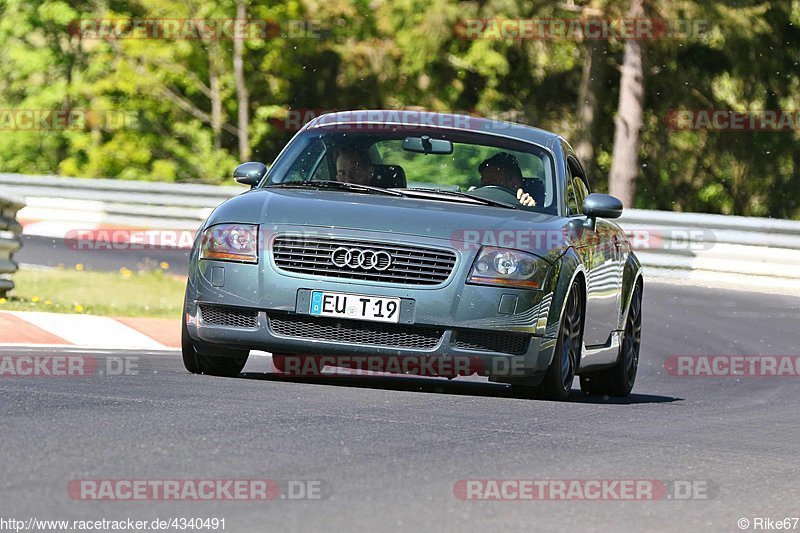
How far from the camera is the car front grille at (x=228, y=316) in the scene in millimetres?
8719

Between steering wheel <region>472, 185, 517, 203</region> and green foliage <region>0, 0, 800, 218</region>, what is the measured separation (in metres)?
22.3

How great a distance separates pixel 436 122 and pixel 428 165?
54 cm

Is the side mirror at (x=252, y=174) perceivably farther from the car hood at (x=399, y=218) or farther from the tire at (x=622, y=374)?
the tire at (x=622, y=374)

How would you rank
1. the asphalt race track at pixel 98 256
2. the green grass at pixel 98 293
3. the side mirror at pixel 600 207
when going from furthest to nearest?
1. the asphalt race track at pixel 98 256
2. the green grass at pixel 98 293
3. the side mirror at pixel 600 207

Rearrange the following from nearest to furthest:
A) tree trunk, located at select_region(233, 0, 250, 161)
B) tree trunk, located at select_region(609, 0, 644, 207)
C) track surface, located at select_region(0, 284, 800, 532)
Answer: track surface, located at select_region(0, 284, 800, 532)
tree trunk, located at select_region(609, 0, 644, 207)
tree trunk, located at select_region(233, 0, 250, 161)

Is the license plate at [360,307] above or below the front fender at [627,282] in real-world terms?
above

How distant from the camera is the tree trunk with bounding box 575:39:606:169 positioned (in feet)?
108

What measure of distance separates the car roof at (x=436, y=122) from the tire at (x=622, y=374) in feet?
4.83

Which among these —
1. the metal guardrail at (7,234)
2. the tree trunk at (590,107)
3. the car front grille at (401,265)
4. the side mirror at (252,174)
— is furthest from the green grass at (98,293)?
the tree trunk at (590,107)

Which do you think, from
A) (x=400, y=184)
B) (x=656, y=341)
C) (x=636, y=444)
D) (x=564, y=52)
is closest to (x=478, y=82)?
(x=564, y=52)

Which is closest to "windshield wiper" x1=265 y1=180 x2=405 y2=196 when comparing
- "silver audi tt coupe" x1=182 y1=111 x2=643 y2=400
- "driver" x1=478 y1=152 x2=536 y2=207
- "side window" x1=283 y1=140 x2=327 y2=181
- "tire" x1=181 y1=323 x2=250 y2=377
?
"silver audi tt coupe" x1=182 y1=111 x2=643 y2=400

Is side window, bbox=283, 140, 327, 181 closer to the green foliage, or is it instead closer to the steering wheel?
the steering wheel

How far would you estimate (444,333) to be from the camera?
857cm

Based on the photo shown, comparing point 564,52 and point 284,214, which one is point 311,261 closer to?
point 284,214
